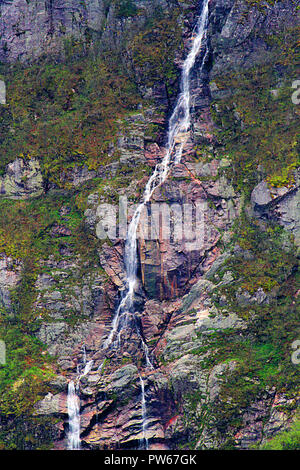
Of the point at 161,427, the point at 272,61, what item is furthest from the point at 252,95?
the point at 161,427

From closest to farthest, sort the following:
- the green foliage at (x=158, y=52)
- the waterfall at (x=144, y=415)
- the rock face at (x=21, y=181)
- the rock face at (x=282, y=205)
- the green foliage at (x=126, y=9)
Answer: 1. the waterfall at (x=144, y=415)
2. the rock face at (x=282, y=205)
3. the rock face at (x=21, y=181)
4. the green foliage at (x=158, y=52)
5. the green foliage at (x=126, y=9)

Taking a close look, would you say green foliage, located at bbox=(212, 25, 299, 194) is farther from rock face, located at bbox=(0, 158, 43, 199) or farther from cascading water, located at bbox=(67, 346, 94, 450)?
cascading water, located at bbox=(67, 346, 94, 450)

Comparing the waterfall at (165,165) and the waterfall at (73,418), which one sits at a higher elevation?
the waterfall at (165,165)

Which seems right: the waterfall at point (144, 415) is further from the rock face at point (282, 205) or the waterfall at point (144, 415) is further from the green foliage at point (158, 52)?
the green foliage at point (158, 52)

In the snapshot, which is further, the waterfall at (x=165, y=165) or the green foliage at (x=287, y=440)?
the waterfall at (x=165, y=165)

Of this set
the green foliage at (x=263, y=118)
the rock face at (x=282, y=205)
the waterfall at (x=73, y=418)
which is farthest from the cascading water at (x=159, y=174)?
the rock face at (x=282, y=205)
